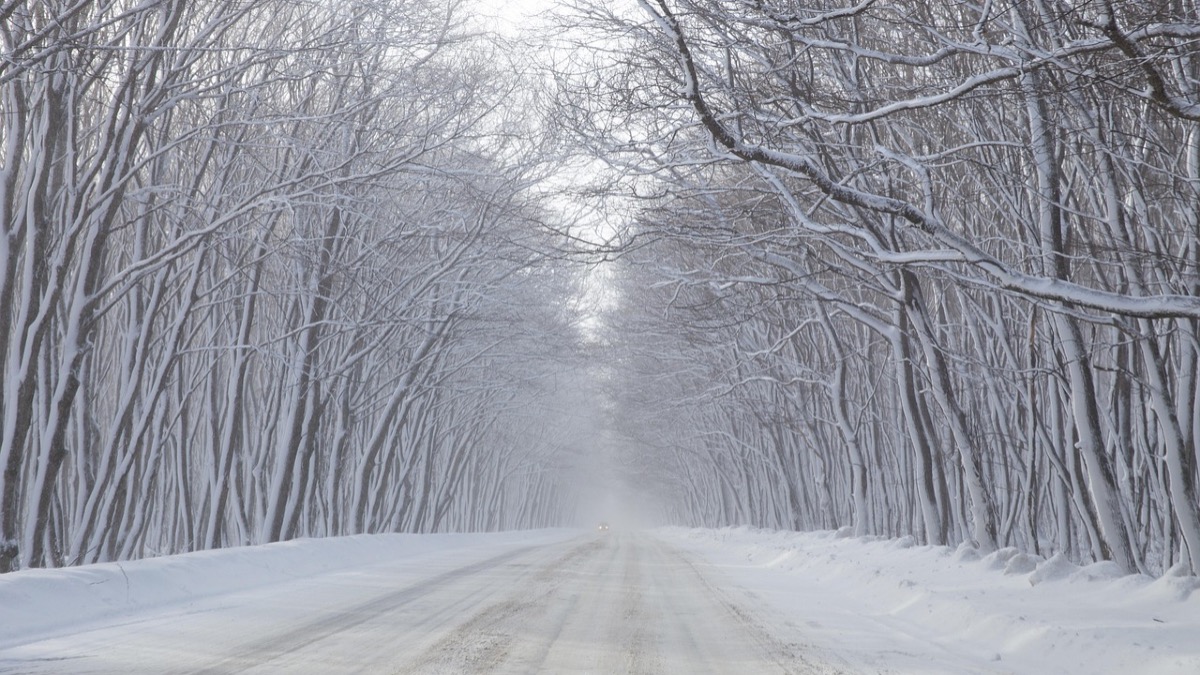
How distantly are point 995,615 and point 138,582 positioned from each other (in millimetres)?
7853

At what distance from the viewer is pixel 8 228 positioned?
1068 centimetres

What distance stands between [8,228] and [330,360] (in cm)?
1280

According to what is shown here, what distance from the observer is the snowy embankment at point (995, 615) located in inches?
271

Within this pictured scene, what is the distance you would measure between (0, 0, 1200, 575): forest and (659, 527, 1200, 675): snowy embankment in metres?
0.78

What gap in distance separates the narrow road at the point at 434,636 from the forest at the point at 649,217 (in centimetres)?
334

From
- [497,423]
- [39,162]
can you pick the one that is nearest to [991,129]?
[39,162]

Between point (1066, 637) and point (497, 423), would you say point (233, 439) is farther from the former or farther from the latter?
point (497, 423)

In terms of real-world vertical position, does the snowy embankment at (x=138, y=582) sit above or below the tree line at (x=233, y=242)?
below

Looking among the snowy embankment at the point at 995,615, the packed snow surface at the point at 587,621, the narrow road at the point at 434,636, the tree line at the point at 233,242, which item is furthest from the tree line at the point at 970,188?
the narrow road at the point at 434,636

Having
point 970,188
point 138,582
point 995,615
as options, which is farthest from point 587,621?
point 970,188

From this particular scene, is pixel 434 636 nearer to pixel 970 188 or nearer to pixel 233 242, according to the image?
pixel 970 188

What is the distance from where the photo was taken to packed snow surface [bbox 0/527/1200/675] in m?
6.56

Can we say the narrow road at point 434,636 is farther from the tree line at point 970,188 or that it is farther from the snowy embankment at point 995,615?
the tree line at point 970,188

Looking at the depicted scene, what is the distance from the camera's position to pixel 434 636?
771 centimetres
